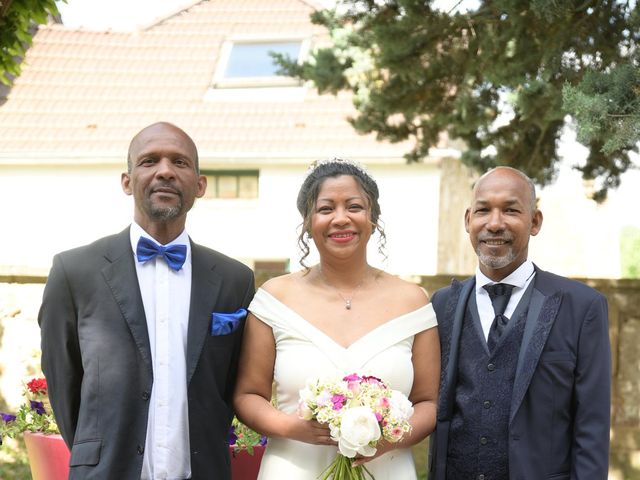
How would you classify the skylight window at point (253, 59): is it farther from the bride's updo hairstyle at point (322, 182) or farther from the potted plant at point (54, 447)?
the bride's updo hairstyle at point (322, 182)

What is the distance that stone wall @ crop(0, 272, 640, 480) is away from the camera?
6.70 metres

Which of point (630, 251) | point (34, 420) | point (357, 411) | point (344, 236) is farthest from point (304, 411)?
point (630, 251)

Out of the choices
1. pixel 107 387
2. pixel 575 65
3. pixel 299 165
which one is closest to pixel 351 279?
pixel 107 387

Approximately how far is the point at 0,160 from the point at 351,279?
14770 mm

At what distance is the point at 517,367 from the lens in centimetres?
350

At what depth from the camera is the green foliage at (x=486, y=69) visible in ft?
19.0

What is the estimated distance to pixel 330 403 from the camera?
3.13 m

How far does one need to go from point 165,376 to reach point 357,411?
0.83 meters

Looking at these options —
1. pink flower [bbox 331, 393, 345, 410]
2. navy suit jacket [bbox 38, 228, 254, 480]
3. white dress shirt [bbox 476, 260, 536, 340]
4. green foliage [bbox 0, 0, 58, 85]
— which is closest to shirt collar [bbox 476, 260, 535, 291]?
white dress shirt [bbox 476, 260, 536, 340]

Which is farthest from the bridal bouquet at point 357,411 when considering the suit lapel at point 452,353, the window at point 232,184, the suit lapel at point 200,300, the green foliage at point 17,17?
the window at point 232,184

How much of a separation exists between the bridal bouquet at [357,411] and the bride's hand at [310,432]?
0.18 ft

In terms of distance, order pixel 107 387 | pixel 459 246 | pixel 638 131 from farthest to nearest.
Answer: pixel 459 246 < pixel 638 131 < pixel 107 387

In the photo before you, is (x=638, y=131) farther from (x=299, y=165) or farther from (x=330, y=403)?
(x=299, y=165)

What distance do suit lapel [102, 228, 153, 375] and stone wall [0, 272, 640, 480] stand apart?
11.1ft
